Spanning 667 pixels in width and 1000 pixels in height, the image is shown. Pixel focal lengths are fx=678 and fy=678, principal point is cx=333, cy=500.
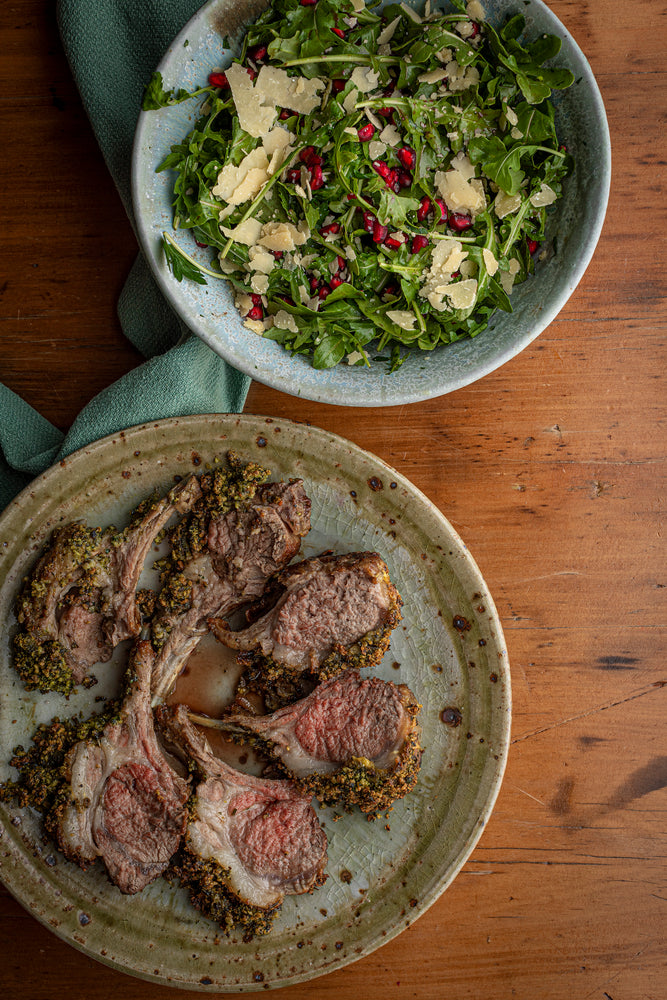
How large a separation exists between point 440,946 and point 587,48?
14.2ft

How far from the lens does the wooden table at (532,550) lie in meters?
3.28

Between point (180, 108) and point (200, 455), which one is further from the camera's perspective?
point (200, 455)

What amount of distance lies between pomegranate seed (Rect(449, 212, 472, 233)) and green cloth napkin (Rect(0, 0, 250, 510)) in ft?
3.88

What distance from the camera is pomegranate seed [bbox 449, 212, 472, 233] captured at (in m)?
2.51

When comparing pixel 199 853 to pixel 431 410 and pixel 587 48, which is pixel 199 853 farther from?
pixel 587 48

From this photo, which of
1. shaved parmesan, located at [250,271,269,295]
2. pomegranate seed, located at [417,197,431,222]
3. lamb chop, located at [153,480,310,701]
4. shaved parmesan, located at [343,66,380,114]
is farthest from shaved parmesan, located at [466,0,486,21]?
lamb chop, located at [153,480,310,701]

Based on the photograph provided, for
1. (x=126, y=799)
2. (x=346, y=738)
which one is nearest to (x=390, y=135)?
(x=346, y=738)

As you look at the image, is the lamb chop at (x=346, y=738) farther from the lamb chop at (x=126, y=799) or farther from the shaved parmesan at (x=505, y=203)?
the shaved parmesan at (x=505, y=203)

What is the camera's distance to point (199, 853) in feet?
9.70

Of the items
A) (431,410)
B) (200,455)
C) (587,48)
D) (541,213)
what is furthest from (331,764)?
(587,48)

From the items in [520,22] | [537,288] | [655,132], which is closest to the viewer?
[520,22]

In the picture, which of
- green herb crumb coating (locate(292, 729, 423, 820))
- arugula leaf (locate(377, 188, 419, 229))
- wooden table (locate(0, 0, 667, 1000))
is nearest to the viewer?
arugula leaf (locate(377, 188, 419, 229))

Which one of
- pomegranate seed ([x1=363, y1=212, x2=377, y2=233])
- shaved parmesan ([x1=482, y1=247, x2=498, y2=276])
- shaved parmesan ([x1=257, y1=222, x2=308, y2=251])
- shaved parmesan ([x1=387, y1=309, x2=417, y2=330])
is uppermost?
shaved parmesan ([x1=257, y1=222, x2=308, y2=251])

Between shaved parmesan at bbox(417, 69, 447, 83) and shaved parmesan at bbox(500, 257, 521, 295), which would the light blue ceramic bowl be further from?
shaved parmesan at bbox(417, 69, 447, 83)
